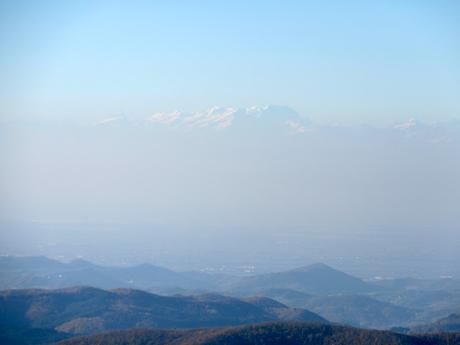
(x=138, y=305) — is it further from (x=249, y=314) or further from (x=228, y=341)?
(x=228, y=341)

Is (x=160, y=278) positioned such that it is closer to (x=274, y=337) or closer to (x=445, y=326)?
(x=445, y=326)

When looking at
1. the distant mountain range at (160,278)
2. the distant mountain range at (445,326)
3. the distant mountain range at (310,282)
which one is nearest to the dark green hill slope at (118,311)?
the distant mountain range at (445,326)

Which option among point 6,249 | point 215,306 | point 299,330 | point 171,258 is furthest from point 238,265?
point 299,330

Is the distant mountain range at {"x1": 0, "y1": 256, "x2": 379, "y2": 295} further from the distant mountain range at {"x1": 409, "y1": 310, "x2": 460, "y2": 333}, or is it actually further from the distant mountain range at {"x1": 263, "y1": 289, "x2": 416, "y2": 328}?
the distant mountain range at {"x1": 409, "y1": 310, "x2": 460, "y2": 333}

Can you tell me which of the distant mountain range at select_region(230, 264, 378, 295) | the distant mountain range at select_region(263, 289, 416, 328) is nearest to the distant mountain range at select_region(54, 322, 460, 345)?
the distant mountain range at select_region(263, 289, 416, 328)

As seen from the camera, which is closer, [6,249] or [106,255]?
[6,249]

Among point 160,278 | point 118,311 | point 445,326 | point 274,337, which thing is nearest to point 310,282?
point 160,278

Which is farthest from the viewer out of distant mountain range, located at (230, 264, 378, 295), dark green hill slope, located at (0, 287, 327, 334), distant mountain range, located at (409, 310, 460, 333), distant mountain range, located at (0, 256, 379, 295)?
distant mountain range, located at (230, 264, 378, 295)

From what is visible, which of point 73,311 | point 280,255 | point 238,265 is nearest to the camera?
point 73,311
